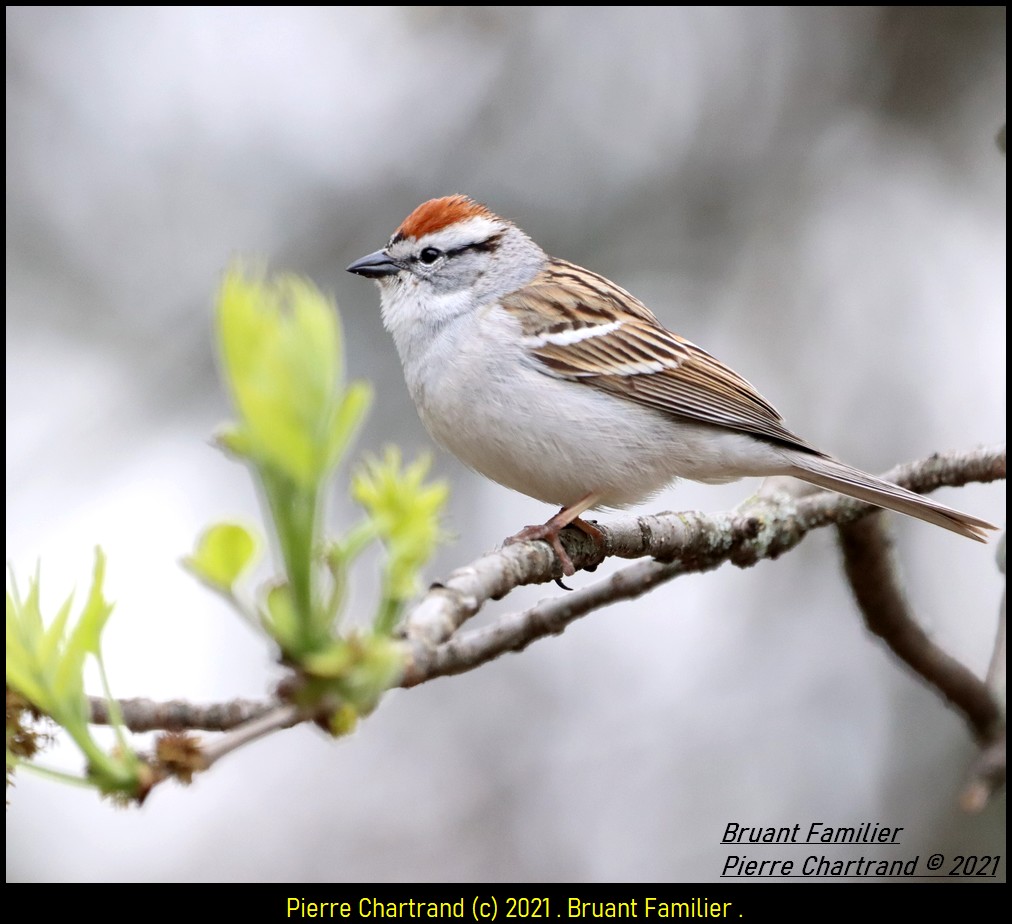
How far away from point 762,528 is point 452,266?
1.46 meters

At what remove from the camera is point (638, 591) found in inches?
110

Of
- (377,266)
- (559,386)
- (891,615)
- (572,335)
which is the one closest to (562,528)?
(559,386)

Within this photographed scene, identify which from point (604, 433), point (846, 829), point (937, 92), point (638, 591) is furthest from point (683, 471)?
point (937, 92)

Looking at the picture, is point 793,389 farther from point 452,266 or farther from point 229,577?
point 229,577

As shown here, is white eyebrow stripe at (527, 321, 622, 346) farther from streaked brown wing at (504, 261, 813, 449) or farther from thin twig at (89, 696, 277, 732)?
thin twig at (89, 696, 277, 732)

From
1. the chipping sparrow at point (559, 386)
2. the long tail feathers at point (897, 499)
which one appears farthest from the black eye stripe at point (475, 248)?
the long tail feathers at point (897, 499)

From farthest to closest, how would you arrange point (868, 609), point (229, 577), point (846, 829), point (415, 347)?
point (846, 829), point (415, 347), point (868, 609), point (229, 577)

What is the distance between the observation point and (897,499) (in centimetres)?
295

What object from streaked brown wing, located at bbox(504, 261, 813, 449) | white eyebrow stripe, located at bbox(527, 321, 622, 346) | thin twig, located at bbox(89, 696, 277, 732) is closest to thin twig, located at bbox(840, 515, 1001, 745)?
streaked brown wing, located at bbox(504, 261, 813, 449)

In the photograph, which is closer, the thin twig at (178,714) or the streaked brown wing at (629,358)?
the thin twig at (178,714)

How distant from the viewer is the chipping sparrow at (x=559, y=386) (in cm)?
307

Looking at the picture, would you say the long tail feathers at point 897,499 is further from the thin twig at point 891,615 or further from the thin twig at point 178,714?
the thin twig at point 178,714

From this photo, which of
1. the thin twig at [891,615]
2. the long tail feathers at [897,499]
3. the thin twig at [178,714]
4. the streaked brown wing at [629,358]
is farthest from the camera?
the streaked brown wing at [629,358]

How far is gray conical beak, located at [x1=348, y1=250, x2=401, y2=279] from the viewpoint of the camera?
3.57 metres
